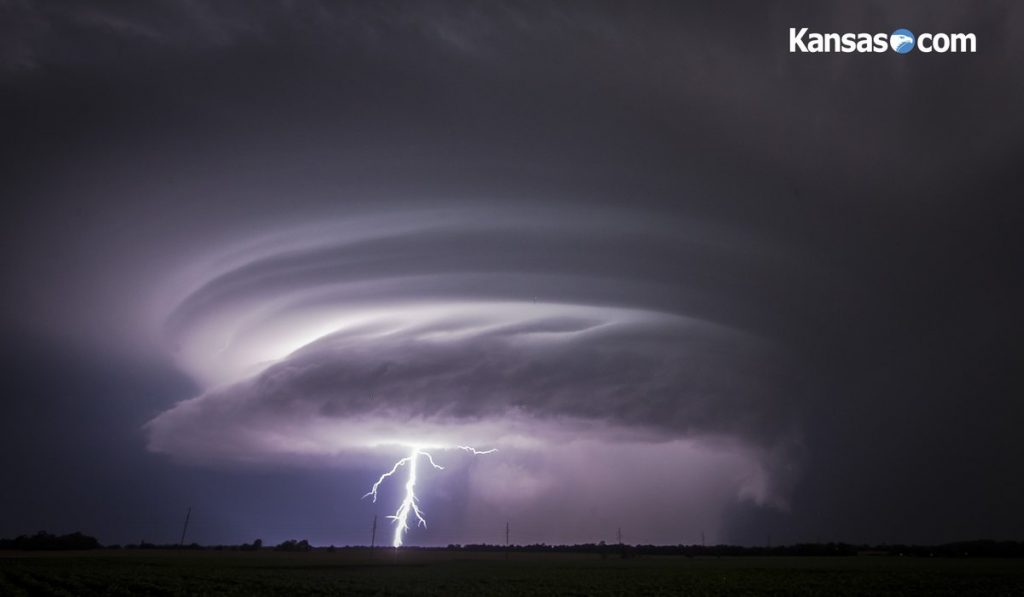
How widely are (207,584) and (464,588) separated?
63.2 feet

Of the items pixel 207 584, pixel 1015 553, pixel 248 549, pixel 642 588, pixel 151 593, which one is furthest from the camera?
pixel 248 549

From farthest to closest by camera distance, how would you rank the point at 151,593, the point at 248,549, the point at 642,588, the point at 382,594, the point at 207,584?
the point at 248,549
the point at 642,588
the point at 207,584
the point at 382,594
the point at 151,593

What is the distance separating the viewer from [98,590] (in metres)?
43.6

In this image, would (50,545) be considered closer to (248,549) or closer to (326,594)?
(248,549)

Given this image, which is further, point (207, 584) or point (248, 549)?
point (248, 549)

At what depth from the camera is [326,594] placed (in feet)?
149

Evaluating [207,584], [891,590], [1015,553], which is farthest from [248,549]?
[1015,553]

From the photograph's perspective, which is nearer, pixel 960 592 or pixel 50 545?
pixel 960 592

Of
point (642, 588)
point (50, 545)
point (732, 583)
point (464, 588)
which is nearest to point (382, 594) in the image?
point (464, 588)

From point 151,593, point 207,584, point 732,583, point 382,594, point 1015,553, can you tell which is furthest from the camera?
point 1015,553

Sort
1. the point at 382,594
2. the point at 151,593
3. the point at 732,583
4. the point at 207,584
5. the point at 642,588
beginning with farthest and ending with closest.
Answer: the point at 732,583 → the point at 642,588 → the point at 207,584 → the point at 382,594 → the point at 151,593

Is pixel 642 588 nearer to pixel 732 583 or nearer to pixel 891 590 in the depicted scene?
pixel 732 583

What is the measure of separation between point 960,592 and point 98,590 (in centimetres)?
6038

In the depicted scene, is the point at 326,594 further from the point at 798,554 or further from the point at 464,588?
the point at 798,554
